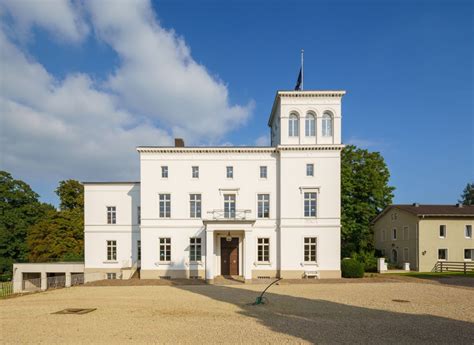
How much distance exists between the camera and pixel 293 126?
26391 mm

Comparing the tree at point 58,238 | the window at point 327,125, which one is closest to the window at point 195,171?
the window at point 327,125

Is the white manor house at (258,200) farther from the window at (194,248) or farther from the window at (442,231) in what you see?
the window at (442,231)

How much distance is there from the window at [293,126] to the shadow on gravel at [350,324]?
14.6 metres

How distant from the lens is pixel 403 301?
49.6 ft

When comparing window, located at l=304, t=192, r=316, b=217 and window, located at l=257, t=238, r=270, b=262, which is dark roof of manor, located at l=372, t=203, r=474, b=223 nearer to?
window, located at l=304, t=192, r=316, b=217

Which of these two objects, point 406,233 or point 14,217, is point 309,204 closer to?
point 406,233

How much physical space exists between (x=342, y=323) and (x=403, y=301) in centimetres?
608

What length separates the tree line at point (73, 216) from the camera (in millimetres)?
35438

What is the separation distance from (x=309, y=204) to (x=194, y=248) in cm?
968

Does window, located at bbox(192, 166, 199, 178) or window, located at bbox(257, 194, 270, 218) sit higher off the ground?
window, located at bbox(192, 166, 199, 178)

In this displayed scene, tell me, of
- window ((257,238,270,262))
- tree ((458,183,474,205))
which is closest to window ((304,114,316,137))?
window ((257,238,270,262))

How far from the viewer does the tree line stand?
35.4 meters

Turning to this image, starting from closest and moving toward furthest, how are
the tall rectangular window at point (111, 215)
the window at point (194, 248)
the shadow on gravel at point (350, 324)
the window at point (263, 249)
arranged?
the shadow on gravel at point (350, 324), the window at point (263, 249), the window at point (194, 248), the tall rectangular window at point (111, 215)

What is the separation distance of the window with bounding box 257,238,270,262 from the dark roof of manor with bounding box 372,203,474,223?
1780 centimetres
